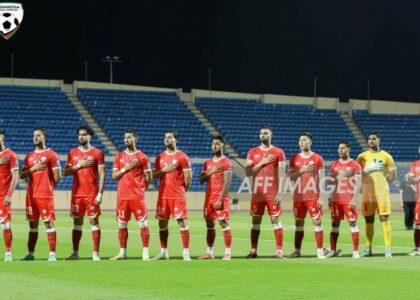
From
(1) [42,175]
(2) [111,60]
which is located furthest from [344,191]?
(2) [111,60]

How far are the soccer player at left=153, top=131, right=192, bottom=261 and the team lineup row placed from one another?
0.06ft

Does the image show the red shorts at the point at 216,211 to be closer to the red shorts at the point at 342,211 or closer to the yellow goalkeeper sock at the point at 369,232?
the red shorts at the point at 342,211

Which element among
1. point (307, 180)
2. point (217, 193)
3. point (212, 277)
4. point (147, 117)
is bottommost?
point (212, 277)

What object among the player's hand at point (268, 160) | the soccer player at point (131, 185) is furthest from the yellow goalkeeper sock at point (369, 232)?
the soccer player at point (131, 185)

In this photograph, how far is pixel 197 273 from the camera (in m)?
15.3

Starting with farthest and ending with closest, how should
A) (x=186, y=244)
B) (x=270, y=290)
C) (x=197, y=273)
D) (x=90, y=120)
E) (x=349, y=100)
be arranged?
(x=349, y=100)
(x=90, y=120)
(x=186, y=244)
(x=197, y=273)
(x=270, y=290)

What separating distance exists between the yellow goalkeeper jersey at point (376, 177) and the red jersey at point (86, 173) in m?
5.72

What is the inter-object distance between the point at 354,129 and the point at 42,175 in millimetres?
44708

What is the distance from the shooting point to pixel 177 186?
60.4 ft

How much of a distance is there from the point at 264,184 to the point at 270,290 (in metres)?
5.76

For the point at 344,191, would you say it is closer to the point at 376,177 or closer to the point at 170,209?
the point at 376,177

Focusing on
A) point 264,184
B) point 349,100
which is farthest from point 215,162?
point 349,100

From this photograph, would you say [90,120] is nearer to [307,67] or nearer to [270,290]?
[307,67]

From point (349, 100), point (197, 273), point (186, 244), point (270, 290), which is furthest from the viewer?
point (349, 100)
